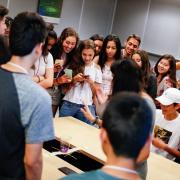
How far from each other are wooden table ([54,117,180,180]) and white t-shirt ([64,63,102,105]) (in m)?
0.29

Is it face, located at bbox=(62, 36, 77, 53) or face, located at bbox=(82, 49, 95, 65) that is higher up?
face, located at bbox=(62, 36, 77, 53)

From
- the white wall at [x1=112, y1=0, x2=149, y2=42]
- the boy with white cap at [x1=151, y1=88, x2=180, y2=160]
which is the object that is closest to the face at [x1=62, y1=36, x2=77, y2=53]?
the boy with white cap at [x1=151, y1=88, x2=180, y2=160]

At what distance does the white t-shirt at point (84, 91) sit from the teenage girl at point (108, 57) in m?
0.11

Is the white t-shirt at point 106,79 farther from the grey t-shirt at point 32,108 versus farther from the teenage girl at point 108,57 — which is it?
the grey t-shirt at point 32,108

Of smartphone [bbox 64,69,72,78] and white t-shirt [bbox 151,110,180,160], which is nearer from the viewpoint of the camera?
white t-shirt [bbox 151,110,180,160]

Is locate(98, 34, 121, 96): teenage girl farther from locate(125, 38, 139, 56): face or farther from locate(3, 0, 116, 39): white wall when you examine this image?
locate(3, 0, 116, 39): white wall

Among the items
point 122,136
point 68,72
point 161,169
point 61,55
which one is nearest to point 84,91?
point 68,72

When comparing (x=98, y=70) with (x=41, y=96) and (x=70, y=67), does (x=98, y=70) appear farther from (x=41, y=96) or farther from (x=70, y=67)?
(x=41, y=96)

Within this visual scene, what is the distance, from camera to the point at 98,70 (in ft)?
11.7

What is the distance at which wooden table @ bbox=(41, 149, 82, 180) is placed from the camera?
6.66 feet

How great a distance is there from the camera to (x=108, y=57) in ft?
12.1

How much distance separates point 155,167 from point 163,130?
0.40 metres

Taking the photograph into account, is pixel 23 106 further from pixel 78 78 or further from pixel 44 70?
pixel 78 78

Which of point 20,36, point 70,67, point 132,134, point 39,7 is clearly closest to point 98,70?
point 70,67
